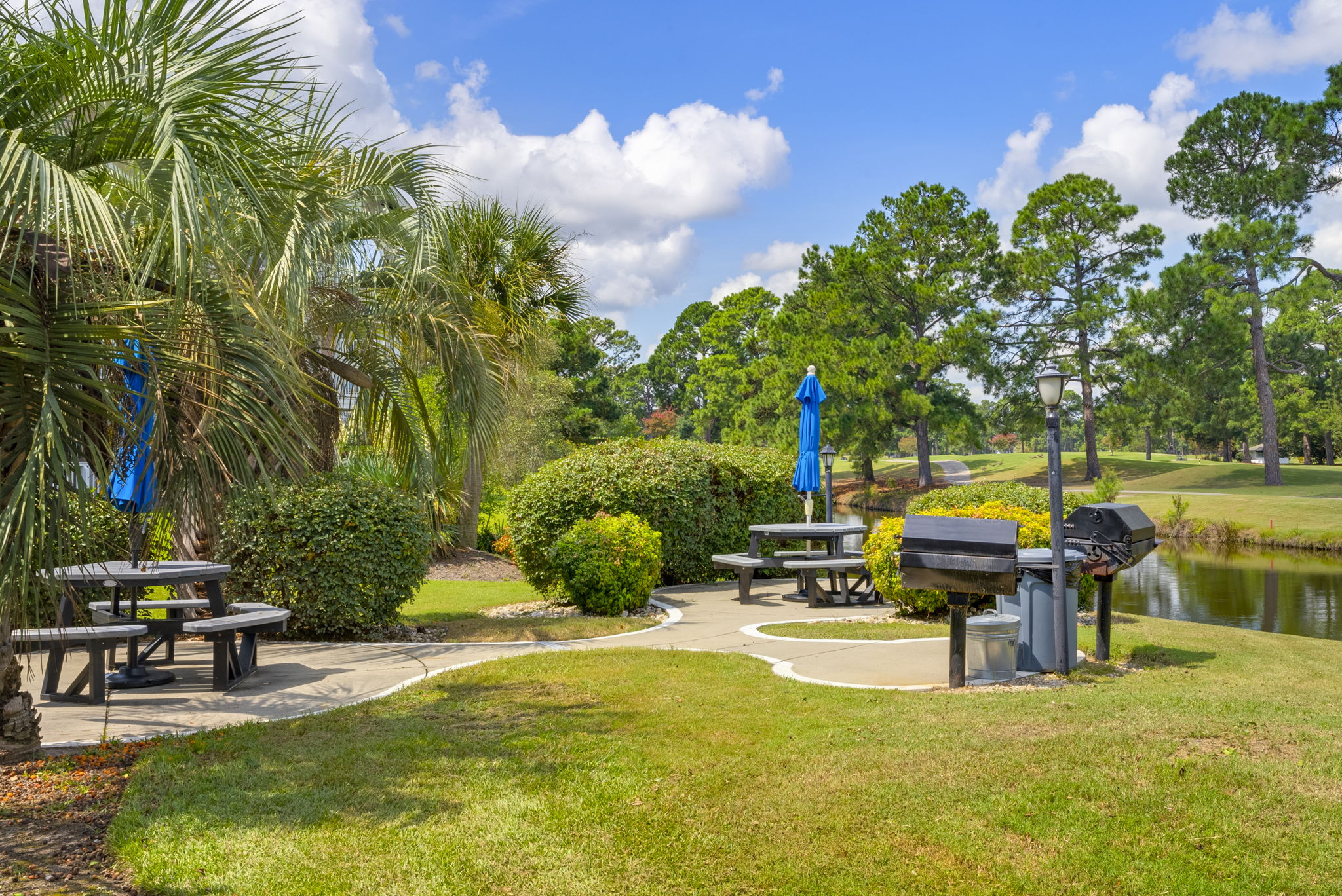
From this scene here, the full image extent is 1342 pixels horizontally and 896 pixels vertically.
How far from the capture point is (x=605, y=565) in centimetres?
1013

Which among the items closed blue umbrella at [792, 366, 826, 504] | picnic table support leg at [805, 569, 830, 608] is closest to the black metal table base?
picnic table support leg at [805, 569, 830, 608]

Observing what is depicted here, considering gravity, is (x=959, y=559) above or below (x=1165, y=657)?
above

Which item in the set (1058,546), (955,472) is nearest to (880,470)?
(955,472)

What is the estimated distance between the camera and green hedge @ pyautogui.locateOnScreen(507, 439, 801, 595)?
1172cm

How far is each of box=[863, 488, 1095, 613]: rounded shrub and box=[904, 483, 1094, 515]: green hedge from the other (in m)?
0.78

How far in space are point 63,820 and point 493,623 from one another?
5.75m

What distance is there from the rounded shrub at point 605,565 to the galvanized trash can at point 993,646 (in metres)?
4.31

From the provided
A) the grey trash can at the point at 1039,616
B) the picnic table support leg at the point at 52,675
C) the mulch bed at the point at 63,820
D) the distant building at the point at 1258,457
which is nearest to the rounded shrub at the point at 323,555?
the picnic table support leg at the point at 52,675

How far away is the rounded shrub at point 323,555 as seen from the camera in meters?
8.34

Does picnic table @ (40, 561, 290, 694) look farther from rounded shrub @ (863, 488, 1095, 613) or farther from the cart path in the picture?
the cart path

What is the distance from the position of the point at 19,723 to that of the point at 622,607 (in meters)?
6.31

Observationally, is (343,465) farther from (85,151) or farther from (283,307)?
(85,151)

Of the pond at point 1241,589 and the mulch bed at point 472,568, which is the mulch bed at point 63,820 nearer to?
the mulch bed at point 472,568

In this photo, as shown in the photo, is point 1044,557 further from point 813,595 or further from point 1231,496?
point 1231,496
